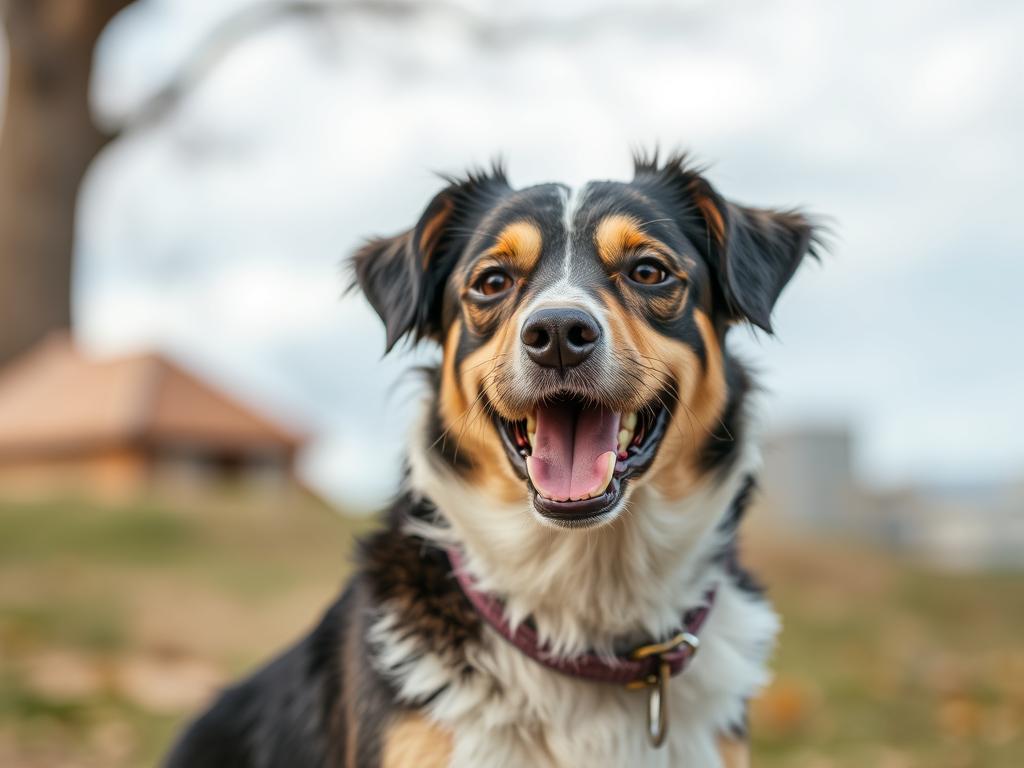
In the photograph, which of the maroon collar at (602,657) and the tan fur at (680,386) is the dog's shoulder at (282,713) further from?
the tan fur at (680,386)

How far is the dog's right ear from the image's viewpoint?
11.5 feet

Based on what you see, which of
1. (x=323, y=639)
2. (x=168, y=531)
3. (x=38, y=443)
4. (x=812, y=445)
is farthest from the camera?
(x=812, y=445)

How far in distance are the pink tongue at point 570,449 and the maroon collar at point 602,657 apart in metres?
0.43

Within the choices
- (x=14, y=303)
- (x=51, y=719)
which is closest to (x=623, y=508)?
(x=51, y=719)

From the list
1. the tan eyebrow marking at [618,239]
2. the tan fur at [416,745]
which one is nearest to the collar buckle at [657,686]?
the tan fur at [416,745]

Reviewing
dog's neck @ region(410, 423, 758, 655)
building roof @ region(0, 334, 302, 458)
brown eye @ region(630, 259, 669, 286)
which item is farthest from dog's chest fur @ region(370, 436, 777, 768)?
building roof @ region(0, 334, 302, 458)

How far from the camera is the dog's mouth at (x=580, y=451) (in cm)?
292

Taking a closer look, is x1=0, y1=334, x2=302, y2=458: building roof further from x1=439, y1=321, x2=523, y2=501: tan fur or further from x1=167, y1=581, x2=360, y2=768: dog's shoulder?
x1=439, y1=321, x2=523, y2=501: tan fur

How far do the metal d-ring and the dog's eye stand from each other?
1173 millimetres

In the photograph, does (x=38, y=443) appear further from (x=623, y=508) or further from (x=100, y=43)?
(x=623, y=508)

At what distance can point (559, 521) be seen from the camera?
115 inches

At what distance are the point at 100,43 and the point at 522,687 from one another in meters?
15.1

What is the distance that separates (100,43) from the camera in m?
15.7

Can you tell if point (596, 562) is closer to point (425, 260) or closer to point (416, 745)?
point (416, 745)
